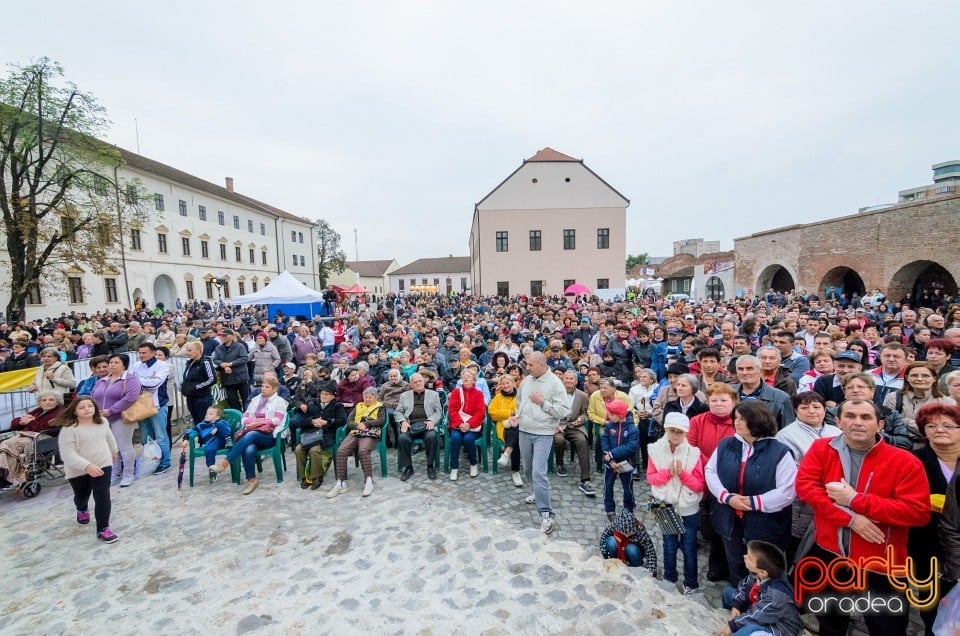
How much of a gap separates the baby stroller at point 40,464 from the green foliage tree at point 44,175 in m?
17.6

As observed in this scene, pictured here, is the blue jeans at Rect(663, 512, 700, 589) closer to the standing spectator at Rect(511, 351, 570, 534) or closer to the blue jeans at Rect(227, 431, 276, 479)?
the standing spectator at Rect(511, 351, 570, 534)

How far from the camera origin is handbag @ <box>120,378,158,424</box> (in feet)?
18.0

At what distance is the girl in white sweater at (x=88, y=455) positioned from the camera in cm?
411

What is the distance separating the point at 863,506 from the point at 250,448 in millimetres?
6137

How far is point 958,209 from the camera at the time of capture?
50.0ft

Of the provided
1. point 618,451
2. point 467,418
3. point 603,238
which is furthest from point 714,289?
point 618,451

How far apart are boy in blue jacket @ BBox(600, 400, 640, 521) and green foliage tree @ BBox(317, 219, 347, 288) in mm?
60222

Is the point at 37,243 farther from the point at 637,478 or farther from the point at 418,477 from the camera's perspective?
the point at 637,478

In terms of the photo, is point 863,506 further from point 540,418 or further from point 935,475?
point 540,418

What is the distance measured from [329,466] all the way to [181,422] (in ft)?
14.5

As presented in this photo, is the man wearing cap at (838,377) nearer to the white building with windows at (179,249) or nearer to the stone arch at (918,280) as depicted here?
the stone arch at (918,280)

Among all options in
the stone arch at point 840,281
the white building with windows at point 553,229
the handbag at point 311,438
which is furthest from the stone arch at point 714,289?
the handbag at point 311,438

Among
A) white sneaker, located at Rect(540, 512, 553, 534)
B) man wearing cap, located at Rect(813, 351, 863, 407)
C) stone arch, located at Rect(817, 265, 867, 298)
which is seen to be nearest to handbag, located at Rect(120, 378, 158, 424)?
white sneaker, located at Rect(540, 512, 553, 534)

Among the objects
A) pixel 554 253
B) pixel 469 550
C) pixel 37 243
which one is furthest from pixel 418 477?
pixel 554 253
